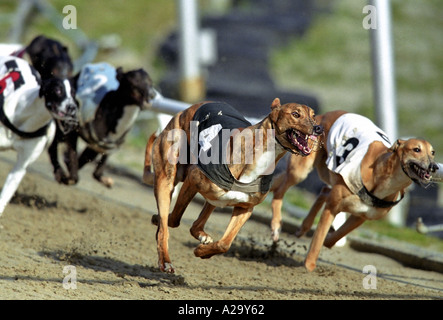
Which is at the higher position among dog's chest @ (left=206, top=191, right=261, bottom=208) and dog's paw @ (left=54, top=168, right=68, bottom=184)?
dog's chest @ (left=206, top=191, right=261, bottom=208)

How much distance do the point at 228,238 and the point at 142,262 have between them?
3.58 ft

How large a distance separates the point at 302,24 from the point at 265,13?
2.58ft

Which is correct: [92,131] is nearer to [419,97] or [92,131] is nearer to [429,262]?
[429,262]

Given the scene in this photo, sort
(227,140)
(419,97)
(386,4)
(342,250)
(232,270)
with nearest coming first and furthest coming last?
(227,140)
(232,270)
(342,250)
(386,4)
(419,97)

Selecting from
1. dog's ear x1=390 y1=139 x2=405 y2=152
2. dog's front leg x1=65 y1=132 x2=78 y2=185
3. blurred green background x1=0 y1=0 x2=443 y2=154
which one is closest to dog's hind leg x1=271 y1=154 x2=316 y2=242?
dog's ear x1=390 y1=139 x2=405 y2=152

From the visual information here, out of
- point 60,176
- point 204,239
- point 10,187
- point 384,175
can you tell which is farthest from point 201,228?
point 60,176

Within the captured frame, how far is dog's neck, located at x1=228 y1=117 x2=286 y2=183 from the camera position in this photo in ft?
15.9

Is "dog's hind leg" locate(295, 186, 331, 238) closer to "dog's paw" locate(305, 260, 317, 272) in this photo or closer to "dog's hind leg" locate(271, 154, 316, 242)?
"dog's hind leg" locate(271, 154, 316, 242)

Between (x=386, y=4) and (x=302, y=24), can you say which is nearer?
(x=386, y=4)

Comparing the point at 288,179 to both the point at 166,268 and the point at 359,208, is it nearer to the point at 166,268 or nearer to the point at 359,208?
the point at 359,208

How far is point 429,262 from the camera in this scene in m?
6.50

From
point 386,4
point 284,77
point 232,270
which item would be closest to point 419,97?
point 284,77

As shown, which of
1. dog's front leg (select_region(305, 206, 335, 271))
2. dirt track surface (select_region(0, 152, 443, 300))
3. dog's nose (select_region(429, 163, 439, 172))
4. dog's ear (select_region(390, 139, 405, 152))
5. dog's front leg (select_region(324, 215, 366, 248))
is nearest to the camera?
dirt track surface (select_region(0, 152, 443, 300))

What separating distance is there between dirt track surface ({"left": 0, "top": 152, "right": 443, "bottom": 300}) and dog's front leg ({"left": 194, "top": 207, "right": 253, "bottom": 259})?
0.85ft
